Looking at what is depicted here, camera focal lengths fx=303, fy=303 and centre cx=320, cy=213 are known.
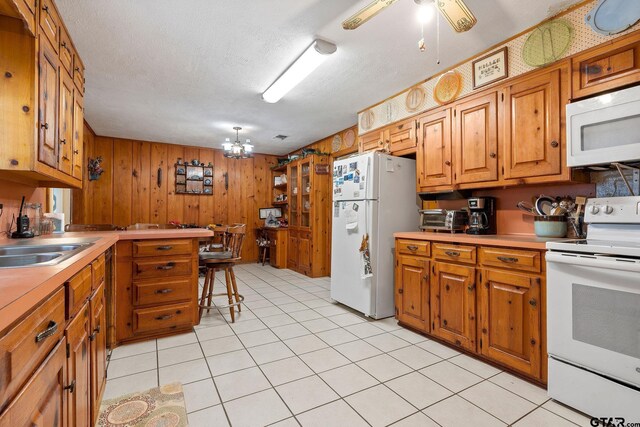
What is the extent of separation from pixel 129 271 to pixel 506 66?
346 cm

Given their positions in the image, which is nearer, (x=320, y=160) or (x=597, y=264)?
(x=597, y=264)

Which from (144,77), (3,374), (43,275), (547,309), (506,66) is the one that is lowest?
(547,309)

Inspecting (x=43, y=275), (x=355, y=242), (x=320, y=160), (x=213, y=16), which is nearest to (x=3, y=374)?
(x=43, y=275)

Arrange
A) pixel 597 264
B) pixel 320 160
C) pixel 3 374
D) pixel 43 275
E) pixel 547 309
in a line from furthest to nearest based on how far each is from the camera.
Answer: pixel 320 160, pixel 547 309, pixel 597 264, pixel 43 275, pixel 3 374

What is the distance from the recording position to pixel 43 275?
884 millimetres

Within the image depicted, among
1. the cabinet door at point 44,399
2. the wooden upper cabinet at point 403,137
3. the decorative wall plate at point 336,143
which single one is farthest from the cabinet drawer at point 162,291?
the decorative wall plate at point 336,143

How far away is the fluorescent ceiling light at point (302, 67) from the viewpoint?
8.00 feet

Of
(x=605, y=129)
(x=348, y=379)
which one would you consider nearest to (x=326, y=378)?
(x=348, y=379)

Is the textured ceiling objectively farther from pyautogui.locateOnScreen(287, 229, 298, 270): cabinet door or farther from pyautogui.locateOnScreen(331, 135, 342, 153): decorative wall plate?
pyautogui.locateOnScreen(287, 229, 298, 270): cabinet door

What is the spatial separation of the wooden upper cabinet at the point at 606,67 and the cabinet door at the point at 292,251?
4.47 m

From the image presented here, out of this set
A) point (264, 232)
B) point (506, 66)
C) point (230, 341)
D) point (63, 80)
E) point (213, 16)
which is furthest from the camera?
point (264, 232)

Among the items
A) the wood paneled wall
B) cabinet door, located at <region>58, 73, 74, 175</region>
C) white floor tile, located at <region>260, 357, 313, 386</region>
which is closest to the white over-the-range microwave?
white floor tile, located at <region>260, 357, 313, 386</region>

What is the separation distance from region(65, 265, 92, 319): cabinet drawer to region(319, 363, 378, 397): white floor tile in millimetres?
1445

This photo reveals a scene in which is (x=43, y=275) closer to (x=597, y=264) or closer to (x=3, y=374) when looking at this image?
(x=3, y=374)
